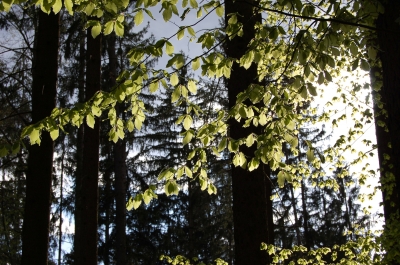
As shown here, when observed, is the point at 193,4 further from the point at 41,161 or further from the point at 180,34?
the point at 41,161

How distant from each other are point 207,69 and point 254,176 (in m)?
1.98

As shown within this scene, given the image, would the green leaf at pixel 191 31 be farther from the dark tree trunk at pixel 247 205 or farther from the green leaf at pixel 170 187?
the dark tree trunk at pixel 247 205

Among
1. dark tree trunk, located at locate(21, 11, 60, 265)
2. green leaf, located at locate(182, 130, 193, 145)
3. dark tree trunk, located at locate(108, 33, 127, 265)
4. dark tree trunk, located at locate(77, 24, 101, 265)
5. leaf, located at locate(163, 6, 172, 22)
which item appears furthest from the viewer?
dark tree trunk, located at locate(108, 33, 127, 265)

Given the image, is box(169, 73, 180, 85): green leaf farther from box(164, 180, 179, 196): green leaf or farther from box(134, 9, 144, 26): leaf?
box(164, 180, 179, 196): green leaf

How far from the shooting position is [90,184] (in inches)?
322

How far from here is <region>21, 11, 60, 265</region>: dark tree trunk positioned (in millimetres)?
5078

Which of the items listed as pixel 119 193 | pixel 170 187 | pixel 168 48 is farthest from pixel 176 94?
pixel 119 193

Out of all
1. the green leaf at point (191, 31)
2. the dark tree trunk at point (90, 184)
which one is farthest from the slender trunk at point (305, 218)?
the green leaf at point (191, 31)

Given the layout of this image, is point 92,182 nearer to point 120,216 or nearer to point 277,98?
point 277,98

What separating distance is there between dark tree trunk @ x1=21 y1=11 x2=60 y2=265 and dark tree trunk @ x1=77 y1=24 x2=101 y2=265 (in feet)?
8.34

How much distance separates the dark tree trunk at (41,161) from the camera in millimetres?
5078

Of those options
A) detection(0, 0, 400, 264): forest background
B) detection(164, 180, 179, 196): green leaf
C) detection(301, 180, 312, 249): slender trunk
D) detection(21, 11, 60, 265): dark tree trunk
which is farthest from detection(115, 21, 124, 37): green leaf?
detection(301, 180, 312, 249): slender trunk

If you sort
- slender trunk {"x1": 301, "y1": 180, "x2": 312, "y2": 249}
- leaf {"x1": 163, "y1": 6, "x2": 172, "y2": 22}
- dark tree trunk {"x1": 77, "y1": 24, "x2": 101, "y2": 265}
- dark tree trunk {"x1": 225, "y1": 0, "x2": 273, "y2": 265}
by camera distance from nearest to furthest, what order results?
1. leaf {"x1": 163, "y1": 6, "x2": 172, "y2": 22}
2. dark tree trunk {"x1": 225, "y1": 0, "x2": 273, "y2": 265}
3. dark tree trunk {"x1": 77, "y1": 24, "x2": 101, "y2": 265}
4. slender trunk {"x1": 301, "y1": 180, "x2": 312, "y2": 249}

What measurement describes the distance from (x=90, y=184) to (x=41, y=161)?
9.73ft
